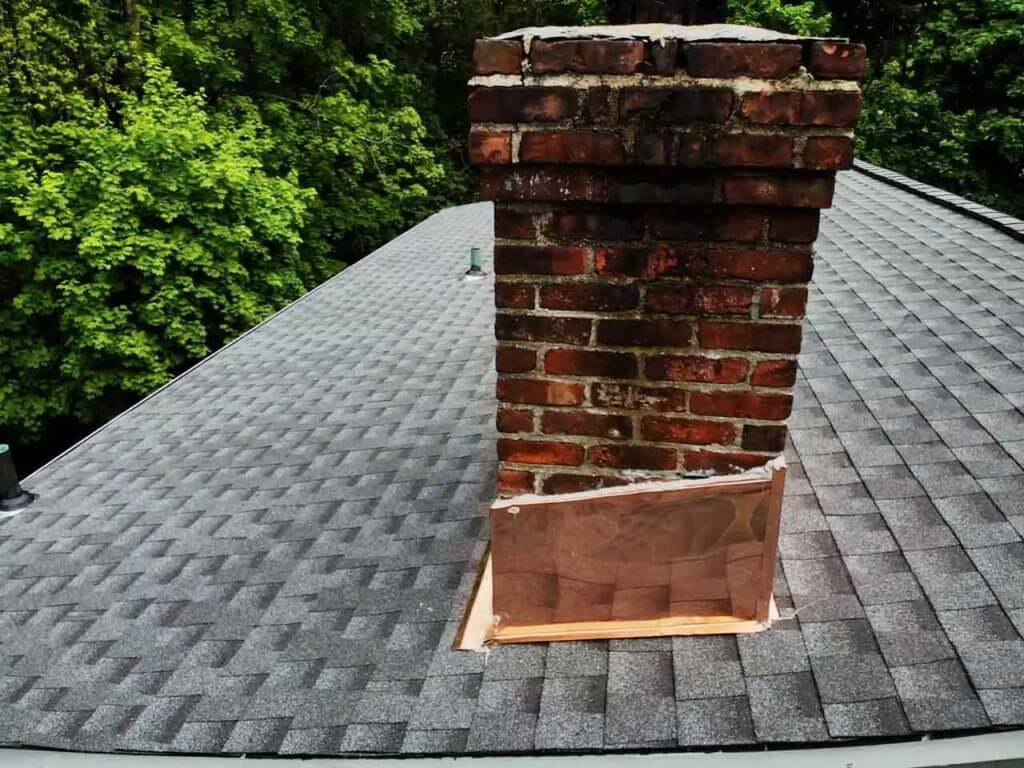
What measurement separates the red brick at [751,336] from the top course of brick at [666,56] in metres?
0.52

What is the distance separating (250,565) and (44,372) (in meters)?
12.3

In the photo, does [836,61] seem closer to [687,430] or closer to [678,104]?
[678,104]

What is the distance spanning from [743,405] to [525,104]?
835 mm

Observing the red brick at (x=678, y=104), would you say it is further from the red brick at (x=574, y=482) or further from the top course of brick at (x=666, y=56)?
the red brick at (x=574, y=482)

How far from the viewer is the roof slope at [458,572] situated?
180 cm

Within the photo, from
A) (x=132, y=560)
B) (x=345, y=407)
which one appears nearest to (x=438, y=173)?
(x=345, y=407)

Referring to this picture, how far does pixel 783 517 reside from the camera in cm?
246

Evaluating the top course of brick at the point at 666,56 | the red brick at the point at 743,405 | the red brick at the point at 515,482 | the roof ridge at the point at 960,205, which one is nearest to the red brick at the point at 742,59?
the top course of brick at the point at 666,56

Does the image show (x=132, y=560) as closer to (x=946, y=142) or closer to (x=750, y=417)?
→ (x=750, y=417)

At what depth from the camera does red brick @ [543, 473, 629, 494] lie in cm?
192

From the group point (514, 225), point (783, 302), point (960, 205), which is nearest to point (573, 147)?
point (514, 225)

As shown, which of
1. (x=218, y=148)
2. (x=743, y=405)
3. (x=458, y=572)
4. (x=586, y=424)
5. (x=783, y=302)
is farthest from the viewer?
(x=218, y=148)

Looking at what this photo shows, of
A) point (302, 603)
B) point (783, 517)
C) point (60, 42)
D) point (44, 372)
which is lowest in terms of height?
point (44, 372)

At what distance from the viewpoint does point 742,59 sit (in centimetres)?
151
